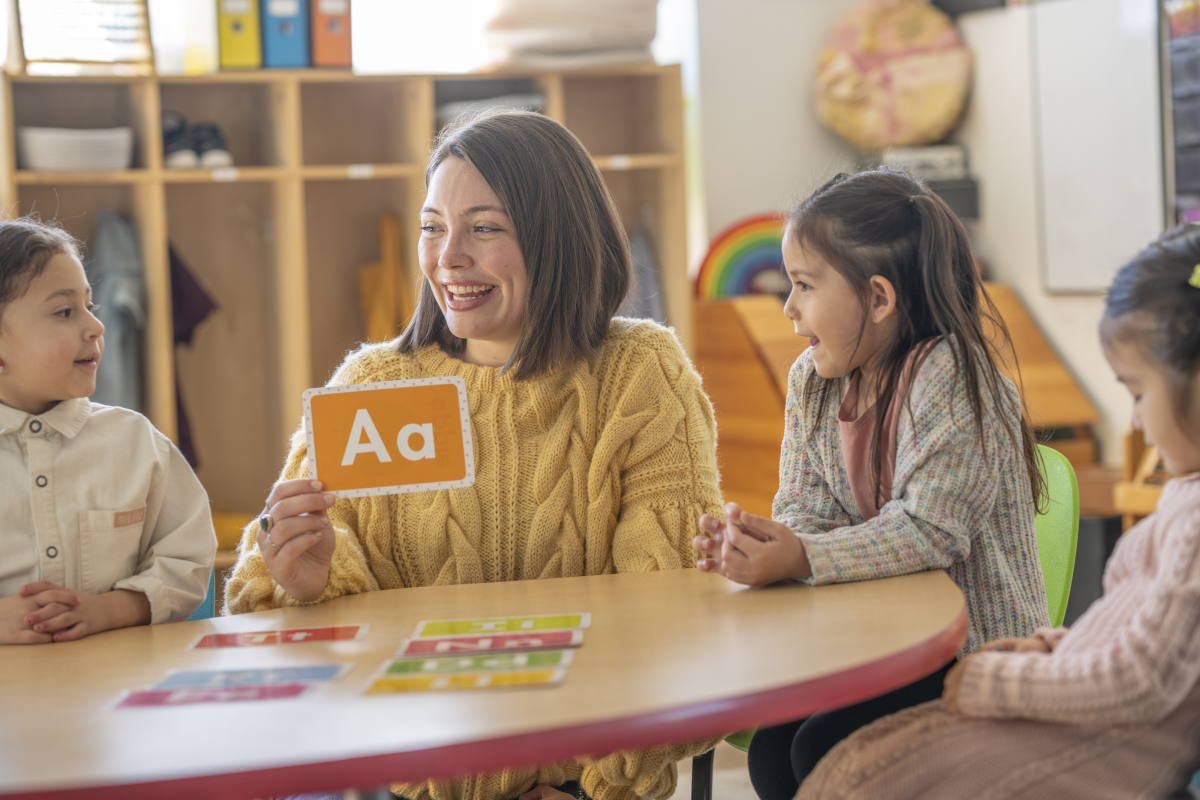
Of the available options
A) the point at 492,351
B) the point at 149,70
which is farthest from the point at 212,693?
the point at 149,70

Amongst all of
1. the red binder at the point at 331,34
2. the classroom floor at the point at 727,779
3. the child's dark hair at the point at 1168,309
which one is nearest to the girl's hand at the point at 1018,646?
the child's dark hair at the point at 1168,309

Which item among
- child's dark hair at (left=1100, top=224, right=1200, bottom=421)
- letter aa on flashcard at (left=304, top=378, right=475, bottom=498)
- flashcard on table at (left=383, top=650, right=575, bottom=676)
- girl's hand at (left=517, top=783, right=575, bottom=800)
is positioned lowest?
girl's hand at (left=517, top=783, right=575, bottom=800)

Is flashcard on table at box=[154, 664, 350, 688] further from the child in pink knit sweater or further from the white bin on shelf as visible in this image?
the white bin on shelf

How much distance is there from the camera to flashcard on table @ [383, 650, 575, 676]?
1.08 meters

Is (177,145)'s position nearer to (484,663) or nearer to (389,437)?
(389,437)

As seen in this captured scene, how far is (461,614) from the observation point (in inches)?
52.3

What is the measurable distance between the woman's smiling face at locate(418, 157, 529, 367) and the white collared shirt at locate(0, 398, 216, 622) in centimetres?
47

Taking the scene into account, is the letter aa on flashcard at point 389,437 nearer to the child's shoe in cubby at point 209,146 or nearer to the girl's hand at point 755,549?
the girl's hand at point 755,549

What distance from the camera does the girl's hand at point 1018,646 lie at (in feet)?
4.23

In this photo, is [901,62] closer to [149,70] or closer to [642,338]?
[149,70]

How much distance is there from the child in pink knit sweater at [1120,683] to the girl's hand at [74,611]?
812mm

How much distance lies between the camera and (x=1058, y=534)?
1.77 meters

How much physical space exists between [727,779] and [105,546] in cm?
165

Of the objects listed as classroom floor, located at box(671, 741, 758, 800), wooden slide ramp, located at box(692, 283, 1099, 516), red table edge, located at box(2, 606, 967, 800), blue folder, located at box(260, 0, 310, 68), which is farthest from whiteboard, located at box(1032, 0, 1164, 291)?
red table edge, located at box(2, 606, 967, 800)
